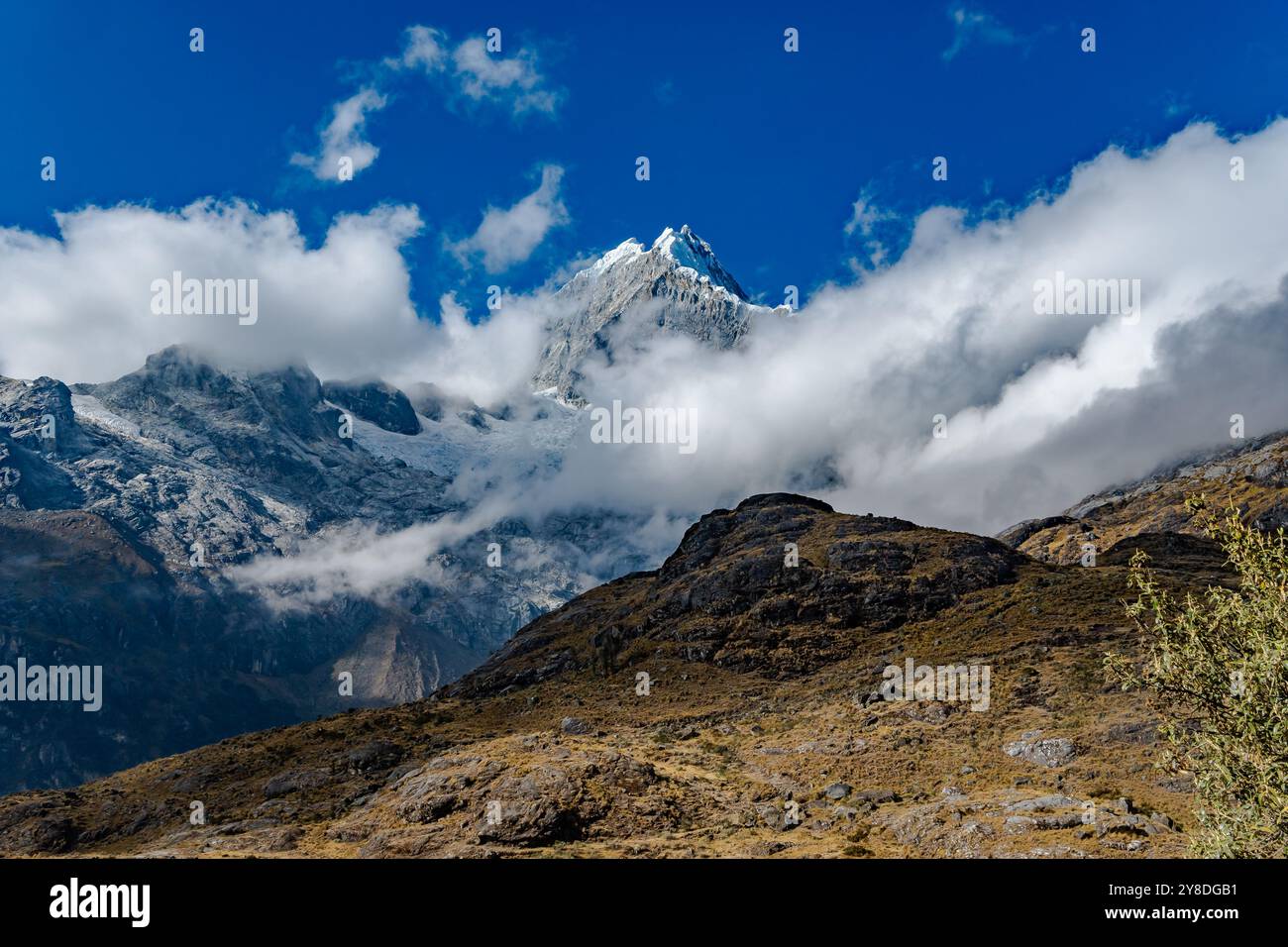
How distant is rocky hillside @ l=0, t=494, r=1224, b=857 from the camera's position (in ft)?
212

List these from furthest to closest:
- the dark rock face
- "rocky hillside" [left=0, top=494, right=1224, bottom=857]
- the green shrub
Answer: the dark rock face → "rocky hillside" [left=0, top=494, right=1224, bottom=857] → the green shrub

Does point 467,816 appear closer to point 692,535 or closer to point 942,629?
point 942,629

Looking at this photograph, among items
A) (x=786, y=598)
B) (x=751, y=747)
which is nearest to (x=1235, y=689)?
(x=751, y=747)

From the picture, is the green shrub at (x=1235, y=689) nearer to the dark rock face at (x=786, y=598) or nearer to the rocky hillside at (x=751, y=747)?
the rocky hillside at (x=751, y=747)

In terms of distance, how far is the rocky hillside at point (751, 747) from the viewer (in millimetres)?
64750

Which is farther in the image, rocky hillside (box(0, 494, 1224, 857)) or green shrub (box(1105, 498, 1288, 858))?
rocky hillside (box(0, 494, 1224, 857))

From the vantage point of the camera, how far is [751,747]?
95.0 metres

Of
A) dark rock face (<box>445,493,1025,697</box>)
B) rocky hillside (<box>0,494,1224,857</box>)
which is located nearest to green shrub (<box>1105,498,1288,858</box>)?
rocky hillside (<box>0,494,1224,857</box>)

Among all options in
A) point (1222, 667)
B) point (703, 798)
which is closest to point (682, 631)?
point (703, 798)

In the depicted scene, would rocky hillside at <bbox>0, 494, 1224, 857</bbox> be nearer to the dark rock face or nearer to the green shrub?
the dark rock face

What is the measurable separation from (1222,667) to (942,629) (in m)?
105

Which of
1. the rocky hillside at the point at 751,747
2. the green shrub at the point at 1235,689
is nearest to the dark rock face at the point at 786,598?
the rocky hillside at the point at 751,747

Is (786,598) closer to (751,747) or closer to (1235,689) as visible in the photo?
(751,747)
